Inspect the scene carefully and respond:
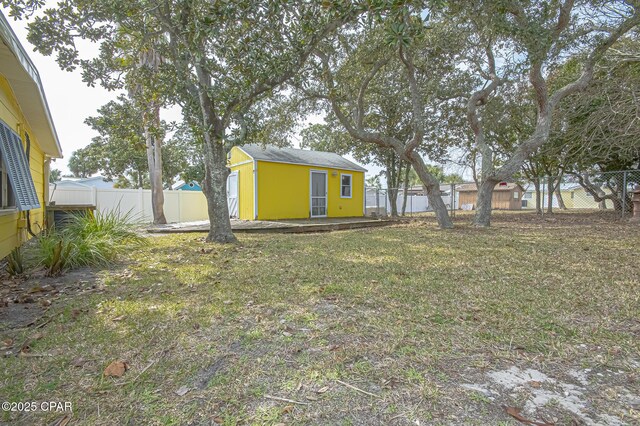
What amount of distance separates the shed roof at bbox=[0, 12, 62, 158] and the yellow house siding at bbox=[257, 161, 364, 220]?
612cm

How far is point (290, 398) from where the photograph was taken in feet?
5.19

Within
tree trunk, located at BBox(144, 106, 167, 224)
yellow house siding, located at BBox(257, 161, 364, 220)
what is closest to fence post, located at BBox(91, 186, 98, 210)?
tree trunk, located at BBox(144, 106, 167, 224)

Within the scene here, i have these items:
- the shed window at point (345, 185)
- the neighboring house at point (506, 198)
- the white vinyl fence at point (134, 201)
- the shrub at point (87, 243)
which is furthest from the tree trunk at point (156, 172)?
the neighboring house at point (506, 198)

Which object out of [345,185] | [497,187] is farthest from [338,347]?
[497,187]

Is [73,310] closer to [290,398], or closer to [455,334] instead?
[290,398]

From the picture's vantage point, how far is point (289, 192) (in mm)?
12602

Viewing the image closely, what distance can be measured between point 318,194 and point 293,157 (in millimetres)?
1883

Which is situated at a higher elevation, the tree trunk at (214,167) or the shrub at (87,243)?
Result: the tree trunk at (214,167)

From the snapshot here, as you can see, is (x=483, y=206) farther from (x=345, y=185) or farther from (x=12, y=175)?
(x=12, y=175)

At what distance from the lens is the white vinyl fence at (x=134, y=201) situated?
11852 millimetres

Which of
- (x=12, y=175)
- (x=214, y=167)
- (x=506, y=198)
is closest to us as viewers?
(x=12, y=175)

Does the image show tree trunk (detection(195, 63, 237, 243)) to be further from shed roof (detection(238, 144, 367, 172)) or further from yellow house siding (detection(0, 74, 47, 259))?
shed roof (detection(238, 144, 367, 172))

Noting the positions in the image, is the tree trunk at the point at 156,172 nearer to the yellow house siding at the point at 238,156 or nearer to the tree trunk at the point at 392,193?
the yellow house siding at the point at 238,156

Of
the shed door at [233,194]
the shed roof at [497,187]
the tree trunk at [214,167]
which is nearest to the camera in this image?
the tree trunk at [214,167]
